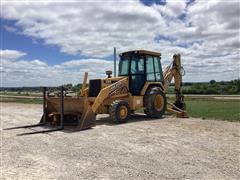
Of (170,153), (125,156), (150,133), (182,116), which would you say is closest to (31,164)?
(125,156)

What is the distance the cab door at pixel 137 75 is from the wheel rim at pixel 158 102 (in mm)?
915

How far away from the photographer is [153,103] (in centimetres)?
1495

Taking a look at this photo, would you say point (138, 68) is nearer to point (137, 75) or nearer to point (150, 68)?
point (137, 75)

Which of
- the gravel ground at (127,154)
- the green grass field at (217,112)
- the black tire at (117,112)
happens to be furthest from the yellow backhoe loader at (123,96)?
the gravel ground at (127,154)

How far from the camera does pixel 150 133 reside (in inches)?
418

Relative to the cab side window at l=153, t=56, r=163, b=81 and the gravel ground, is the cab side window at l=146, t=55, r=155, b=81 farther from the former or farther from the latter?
the gravel ground

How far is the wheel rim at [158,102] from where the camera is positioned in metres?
15.2

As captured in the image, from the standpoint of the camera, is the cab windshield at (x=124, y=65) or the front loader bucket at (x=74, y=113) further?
the cab windshield at (x=124, y=65)

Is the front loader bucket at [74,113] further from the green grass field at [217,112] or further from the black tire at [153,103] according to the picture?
the green grass field at [217,112]

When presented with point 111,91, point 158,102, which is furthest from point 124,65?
point 158,102

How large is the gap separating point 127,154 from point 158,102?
7794 mm

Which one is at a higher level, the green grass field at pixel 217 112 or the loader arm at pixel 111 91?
the loader arm at pixel 111 91

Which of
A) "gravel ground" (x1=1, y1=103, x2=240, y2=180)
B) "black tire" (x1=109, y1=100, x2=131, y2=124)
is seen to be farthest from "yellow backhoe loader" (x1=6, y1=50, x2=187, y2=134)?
"gravel ground" (x1=1, y1=103, x2=240, y2=180)

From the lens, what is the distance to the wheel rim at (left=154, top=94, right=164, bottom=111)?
15175 millimetres
